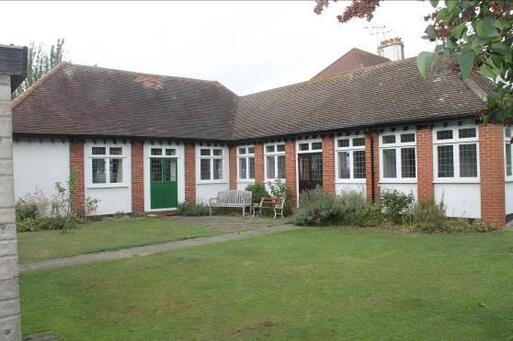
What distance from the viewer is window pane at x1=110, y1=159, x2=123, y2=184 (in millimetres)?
18612

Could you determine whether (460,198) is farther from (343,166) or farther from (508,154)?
(343,166)

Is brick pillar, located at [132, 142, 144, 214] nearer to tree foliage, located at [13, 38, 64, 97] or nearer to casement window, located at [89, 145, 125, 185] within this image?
casement window, located at [89, 145, 125, 185]

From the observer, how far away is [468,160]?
543 inches

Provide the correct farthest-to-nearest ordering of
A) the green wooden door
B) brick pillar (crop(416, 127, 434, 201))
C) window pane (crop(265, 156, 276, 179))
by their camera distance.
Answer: window pane (crop(265, 156, 276, 179)) < the green wooden door < brick pillar (crop(416, 127, 434, 201))

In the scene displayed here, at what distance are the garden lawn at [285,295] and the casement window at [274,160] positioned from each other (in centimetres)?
943

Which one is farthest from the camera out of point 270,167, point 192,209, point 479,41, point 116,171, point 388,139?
point 270,167

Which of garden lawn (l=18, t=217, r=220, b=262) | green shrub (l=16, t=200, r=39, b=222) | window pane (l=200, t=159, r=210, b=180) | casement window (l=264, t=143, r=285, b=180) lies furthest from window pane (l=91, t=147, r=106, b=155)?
casement window (l=264, t=143, r=285, b=180)

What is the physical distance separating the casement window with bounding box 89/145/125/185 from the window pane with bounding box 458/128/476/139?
1204 cm

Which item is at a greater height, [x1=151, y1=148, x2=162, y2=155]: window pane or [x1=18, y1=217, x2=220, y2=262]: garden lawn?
[x1=151, y1=148, x2=162, y2=155]: window pane

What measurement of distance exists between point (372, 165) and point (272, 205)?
420 cm

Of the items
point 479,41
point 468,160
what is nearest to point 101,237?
point 468,160

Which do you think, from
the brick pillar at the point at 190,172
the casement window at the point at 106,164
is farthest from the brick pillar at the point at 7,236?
the brick pillar at the point at 190,172

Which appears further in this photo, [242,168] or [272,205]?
[242,168]

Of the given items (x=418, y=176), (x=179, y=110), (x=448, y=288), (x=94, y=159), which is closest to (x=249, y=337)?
(x=448, y=288)
